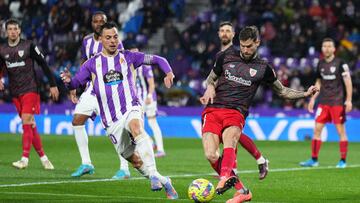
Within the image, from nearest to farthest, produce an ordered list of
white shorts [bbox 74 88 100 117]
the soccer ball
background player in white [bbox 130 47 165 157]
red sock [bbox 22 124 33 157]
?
the soccer ball
white shorts [bbox 74 88 100 117]
red sock [bbox 22 124 33 157]
background player in white [bbox 130 47 165 157]

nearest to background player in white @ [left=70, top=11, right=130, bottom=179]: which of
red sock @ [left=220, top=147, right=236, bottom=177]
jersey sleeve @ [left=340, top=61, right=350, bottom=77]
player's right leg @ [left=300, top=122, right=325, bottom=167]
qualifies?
red sock @ [left=220, top=147, right=236, bottom=177]

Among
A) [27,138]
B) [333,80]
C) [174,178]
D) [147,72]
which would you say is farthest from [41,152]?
[333,80]

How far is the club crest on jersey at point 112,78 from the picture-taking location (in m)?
10.9

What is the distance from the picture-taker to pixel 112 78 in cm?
1088

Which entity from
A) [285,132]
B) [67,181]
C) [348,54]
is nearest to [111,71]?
[67,181]

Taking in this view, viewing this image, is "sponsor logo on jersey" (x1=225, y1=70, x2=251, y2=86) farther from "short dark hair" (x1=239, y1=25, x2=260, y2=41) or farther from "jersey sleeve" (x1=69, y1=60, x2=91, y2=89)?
"jersey sleeve" (x1=69, y1=60, x2=91, y2=89)

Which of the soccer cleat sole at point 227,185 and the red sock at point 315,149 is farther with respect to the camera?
the red sock at point 315,149

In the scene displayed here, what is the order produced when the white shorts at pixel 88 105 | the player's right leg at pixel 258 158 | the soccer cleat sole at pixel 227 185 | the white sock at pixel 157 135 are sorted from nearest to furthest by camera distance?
1. the soccer cleat sole at pixel 227 185
2. the player's right leg at pixel 258 158
3. the white shorts at pixel 88 105
4. the white sock at pixel 157 135

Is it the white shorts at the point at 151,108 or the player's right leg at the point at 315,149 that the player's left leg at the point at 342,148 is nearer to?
the player's right leg at the point at 315,149

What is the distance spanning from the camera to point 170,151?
63.7ft

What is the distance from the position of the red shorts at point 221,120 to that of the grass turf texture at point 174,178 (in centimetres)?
84

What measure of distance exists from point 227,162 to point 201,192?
0.44 meters

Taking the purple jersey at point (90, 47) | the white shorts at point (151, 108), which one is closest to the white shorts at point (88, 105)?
the purple jersey at point (90, 47)

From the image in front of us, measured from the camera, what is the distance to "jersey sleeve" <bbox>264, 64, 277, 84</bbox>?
10383mm
